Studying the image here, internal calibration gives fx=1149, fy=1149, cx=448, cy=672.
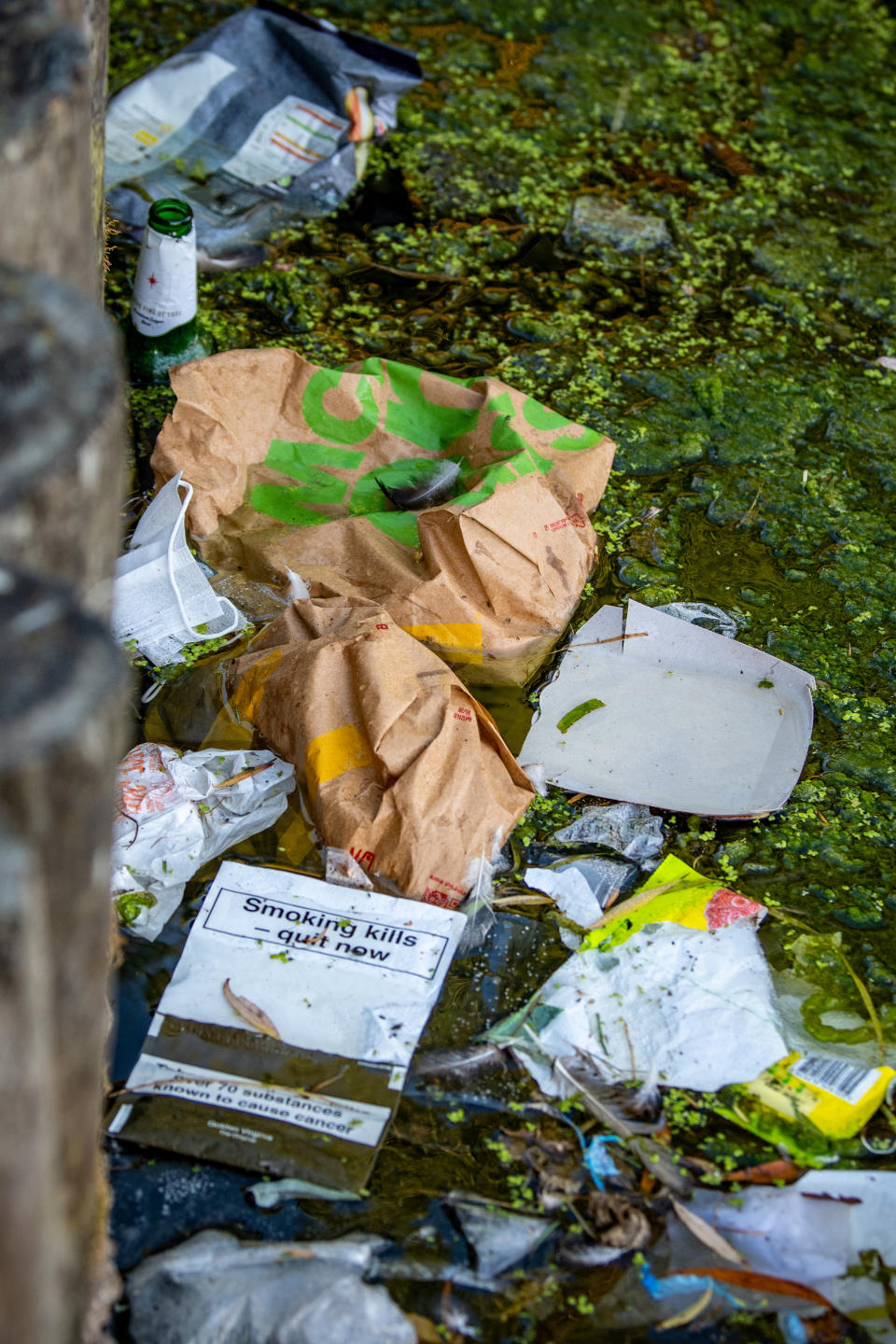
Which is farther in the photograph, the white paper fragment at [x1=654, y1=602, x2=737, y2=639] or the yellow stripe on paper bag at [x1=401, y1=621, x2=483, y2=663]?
the white paper fragment at [x1=654, y1=602, x2=737, y2=639]

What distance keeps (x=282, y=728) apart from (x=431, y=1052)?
57 centimetres

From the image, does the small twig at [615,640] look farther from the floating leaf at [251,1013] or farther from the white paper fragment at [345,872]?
the floating leaf at [251,1013]

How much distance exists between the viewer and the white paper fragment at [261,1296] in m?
1.31

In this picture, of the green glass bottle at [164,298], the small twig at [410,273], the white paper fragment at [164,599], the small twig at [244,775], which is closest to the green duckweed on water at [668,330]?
the small twig at [410,273]

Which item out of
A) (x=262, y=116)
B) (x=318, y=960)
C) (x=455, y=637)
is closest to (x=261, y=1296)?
(x=318, y=960)

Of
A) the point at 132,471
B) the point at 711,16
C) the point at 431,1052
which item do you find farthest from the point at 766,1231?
the point at 711,16

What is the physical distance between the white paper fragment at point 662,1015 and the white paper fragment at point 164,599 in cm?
90

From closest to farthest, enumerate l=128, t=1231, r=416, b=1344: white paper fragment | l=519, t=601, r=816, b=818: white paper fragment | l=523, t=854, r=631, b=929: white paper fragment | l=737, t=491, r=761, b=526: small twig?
1. l=128, t=1231, r=416, b=1344: white paper fragment
2. l=523, t=854, r=631, b=929: white paper fragment
3. l=519, t=601, r=816, b=818: white paper fragment
4. l=737, t=491, r=761, b=526: small twig

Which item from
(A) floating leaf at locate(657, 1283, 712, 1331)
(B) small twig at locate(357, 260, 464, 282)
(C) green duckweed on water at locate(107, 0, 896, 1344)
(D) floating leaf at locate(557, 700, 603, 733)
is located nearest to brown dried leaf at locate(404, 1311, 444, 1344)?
(C) green duckweed on water at locate(107, 0, 896, 1344)

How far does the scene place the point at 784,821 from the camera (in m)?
2.04

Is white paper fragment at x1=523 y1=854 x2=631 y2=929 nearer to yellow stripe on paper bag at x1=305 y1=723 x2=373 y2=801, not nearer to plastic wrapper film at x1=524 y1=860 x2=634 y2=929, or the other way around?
plastic wrapper film at x1=524 y1=860 x2=634 y2=929

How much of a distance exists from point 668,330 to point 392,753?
1.88 meters

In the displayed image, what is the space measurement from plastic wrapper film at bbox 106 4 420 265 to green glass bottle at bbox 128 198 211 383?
700mm

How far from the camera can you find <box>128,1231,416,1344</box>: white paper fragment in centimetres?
131
